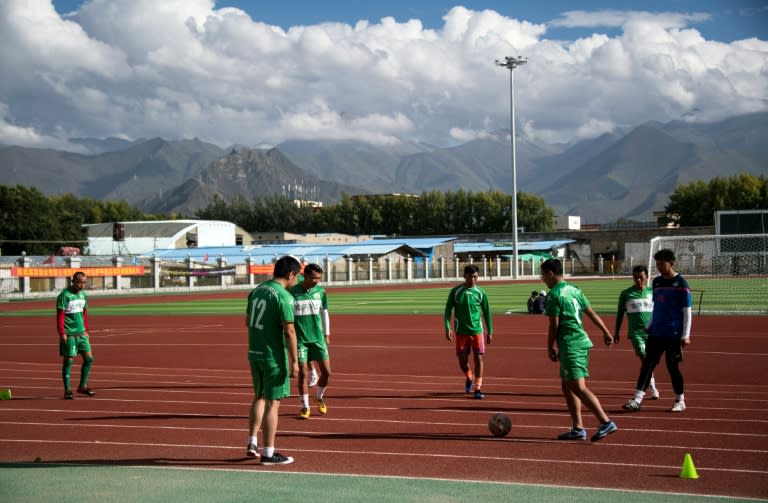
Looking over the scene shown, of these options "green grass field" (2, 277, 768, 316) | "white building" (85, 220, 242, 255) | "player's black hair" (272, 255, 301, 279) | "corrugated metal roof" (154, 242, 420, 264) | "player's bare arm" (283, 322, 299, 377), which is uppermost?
"white building" (85, 220, 242, 255)

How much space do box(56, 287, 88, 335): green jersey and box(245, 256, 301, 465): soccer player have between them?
19.2ft

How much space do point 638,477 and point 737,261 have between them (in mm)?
32459

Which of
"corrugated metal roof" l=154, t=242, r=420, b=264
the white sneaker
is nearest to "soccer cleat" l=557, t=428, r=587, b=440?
the white sneaker

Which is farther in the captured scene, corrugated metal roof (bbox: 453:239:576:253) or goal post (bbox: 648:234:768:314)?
corrugated metal roof (bbox: 453:239:576:253)

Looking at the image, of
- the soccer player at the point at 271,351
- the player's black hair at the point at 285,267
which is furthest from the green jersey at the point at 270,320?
the player's black hair at the point at 285,267

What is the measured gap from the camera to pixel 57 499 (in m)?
6.77

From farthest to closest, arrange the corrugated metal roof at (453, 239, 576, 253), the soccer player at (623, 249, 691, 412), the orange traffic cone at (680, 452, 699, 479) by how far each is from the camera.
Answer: the corrugated metal roof at (453, 239, 576, 253)
the soccer player at (623, 249, 691, 412)
the orange traffic cone at (680, 452, 699, 479)

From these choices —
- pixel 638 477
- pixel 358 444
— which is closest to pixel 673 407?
pixel 638 477

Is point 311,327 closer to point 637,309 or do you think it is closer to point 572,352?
point 572,352

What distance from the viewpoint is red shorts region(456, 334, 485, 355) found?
1249 cm

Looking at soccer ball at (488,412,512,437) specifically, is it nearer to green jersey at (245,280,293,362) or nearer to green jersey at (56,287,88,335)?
green jersey at (245,280,293,362)

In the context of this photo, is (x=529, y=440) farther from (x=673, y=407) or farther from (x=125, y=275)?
(x=125, y=275)

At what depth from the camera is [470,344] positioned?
12555 millimetres

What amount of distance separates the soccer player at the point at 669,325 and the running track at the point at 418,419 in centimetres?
36
